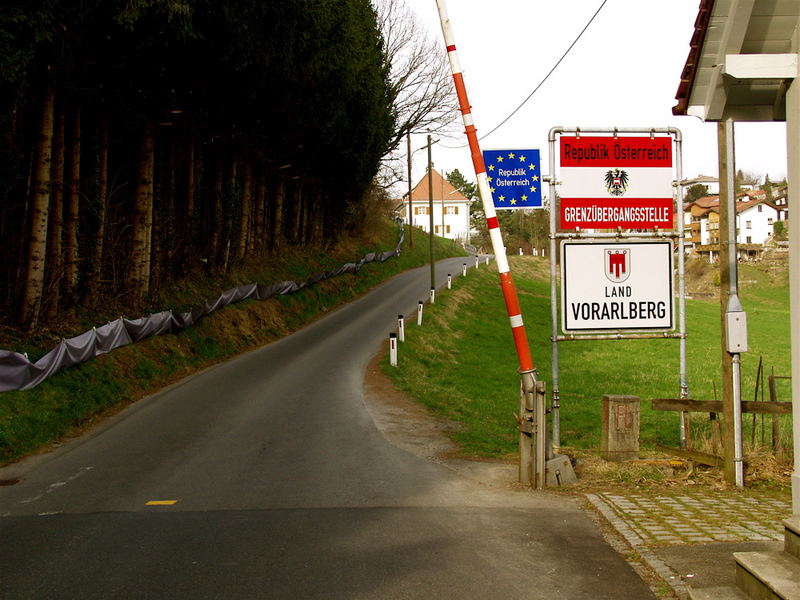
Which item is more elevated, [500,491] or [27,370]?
[27,370]

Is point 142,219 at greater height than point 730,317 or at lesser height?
greater

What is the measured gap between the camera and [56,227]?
15.2 metres

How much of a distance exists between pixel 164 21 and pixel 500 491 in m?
10.4

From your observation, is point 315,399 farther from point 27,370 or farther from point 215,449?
point 27,370

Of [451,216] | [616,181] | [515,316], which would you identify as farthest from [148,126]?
[451,216]

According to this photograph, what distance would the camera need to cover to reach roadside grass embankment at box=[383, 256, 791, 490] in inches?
520

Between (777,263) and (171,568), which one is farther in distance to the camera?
(777,263)

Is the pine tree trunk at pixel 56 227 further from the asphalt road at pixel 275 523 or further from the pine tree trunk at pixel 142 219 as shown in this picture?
the asphalt road at pixel 275 523

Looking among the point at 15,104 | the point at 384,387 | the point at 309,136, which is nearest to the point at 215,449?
the point at 384,387

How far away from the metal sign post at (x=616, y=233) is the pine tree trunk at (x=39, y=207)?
9488 mm

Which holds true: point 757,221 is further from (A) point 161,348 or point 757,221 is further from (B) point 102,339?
(B) point 102,339

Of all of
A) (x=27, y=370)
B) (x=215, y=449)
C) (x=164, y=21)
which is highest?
(x=164, y=21)

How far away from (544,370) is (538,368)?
0.67 metres

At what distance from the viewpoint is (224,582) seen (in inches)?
210
